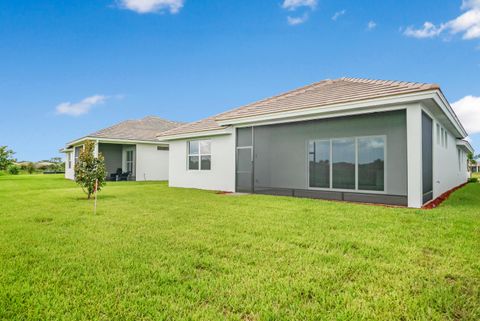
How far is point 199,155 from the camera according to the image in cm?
1513

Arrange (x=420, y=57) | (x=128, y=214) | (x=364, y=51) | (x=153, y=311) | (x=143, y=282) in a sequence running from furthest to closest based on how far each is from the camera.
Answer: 1. (x=364, y=51)
2. (x=420, y=57)
3. (x=128, y=214)
4. (x=143, y=282)
5. (x=153, y=311)

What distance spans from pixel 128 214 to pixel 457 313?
675 centimetres

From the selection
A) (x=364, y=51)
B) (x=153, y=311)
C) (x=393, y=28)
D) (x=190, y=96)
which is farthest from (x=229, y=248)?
(x=190, y=96)

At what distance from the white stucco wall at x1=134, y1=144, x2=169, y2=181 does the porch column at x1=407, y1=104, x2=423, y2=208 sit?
19.0m

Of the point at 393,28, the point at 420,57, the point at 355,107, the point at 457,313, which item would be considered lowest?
the point at 457,313

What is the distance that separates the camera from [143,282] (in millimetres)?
3111

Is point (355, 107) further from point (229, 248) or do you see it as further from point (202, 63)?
point (202, 63)

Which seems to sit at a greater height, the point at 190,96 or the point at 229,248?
the point at 190,96

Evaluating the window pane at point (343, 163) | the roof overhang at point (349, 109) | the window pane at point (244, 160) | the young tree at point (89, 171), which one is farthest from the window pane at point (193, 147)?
the window pane at point (343, 163)

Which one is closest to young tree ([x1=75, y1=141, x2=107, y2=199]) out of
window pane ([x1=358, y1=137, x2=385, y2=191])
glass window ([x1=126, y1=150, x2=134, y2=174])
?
window pane ([x1=358, y1=137, x2=385, y2=191])

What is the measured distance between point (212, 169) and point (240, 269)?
11.0 metres

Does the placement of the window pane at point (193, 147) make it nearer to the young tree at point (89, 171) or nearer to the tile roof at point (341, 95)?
the tile roof at point (341, 95)

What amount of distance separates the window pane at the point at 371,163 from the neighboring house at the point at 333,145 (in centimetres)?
4

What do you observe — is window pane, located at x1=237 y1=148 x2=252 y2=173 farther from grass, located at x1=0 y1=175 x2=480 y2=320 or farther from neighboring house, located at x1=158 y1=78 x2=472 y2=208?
grass, located at x1=0 y1=175 x2=480 y2=320
